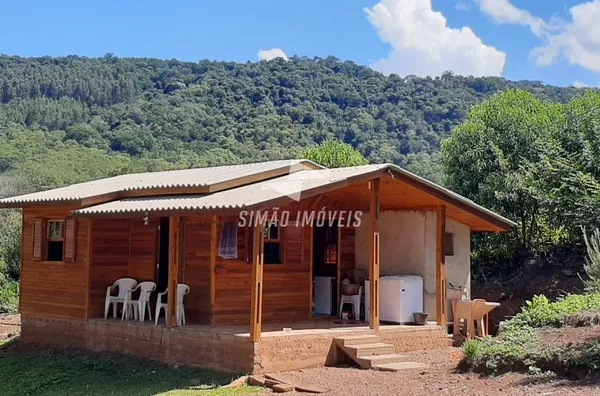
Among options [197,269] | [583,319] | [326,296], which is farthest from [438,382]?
[326,296]

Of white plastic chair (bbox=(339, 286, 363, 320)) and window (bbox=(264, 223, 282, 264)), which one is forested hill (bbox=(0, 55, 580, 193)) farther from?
white plastic chair (bbox=(339, 286, 363, 320))

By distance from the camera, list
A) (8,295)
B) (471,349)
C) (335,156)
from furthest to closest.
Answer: (335,156) < (8,295) < (471,349)

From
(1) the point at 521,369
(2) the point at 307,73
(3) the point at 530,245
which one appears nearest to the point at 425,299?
(1) the point at 521,369

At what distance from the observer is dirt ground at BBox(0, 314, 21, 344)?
57.7 ft

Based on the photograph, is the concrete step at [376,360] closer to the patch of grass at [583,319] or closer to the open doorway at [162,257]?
the patch of grass at [583,319]

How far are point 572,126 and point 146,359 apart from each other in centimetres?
1448

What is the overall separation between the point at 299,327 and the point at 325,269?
124 inches

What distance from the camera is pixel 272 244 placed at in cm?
1410

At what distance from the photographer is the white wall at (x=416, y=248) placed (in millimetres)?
14492

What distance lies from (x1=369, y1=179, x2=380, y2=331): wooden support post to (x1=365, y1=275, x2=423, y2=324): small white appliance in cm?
129

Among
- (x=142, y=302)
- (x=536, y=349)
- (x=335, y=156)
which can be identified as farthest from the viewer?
(x=335, y=156)

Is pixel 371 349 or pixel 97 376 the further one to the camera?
pixel 97 376

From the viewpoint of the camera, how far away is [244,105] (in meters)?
58.1

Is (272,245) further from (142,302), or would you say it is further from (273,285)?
(142,302)
